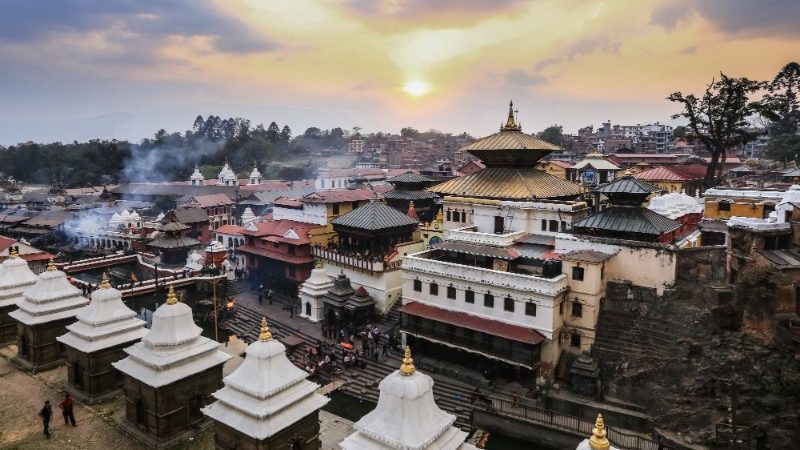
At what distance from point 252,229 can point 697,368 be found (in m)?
34.9

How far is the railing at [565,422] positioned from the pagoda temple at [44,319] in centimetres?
1916

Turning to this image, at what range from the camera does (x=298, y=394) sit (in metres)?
14.6

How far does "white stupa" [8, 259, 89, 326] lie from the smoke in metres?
90.6

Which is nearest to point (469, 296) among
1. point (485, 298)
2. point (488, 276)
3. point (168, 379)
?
point (485, 298)

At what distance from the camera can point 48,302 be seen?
70.2 ft

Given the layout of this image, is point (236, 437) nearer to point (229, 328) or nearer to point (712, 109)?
point (229, 328)

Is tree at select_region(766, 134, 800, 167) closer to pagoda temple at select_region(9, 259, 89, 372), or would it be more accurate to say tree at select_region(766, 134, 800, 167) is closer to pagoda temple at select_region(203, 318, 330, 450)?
pagoda temple at select_region(203, 318, 330, 450)

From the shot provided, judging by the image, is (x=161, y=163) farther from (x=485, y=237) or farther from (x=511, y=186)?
(x=485, y=237)

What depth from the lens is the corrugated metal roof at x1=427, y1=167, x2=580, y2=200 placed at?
Answer: 35031mm

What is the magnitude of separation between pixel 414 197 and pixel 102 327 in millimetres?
30657

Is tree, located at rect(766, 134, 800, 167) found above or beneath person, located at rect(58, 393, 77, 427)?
above

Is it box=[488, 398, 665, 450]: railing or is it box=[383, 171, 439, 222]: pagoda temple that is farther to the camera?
box=[383, 171, 439, 222]: pagoda temple

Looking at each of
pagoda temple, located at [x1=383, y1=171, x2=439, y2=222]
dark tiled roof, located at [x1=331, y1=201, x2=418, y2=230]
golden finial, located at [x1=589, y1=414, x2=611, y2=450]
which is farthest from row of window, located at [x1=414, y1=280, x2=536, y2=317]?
pagoda temple, located at [x1=383, y1=171, x2=439, y2=222]

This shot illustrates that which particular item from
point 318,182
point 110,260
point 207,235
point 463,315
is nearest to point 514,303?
point 463,315
